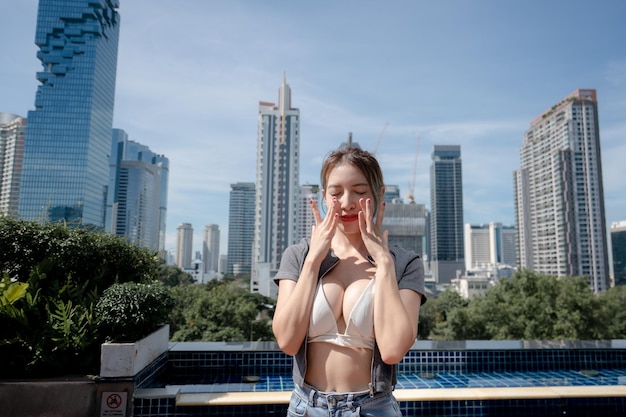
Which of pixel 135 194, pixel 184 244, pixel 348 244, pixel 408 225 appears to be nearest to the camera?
pixel 348 244

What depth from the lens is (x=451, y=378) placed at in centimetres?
407

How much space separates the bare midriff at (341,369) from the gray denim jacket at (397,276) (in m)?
0.02

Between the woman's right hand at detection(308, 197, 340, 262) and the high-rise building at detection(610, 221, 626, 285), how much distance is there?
237 feet

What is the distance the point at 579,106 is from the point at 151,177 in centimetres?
8944

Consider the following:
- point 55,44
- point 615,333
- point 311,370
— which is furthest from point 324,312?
point 55,44

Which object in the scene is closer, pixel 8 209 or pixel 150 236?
pixel 8 209

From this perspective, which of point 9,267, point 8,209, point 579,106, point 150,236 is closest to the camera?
point 9,267

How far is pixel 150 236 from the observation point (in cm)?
9044

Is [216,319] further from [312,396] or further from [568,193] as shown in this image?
[568,193]

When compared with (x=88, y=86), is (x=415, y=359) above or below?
below

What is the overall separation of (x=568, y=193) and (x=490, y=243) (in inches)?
3840

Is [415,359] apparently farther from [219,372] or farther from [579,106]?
[579,106]

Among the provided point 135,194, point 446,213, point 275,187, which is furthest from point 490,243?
point 135,194

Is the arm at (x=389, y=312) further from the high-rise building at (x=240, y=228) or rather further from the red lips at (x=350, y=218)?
the high-rise building at (x=240, y=228)
